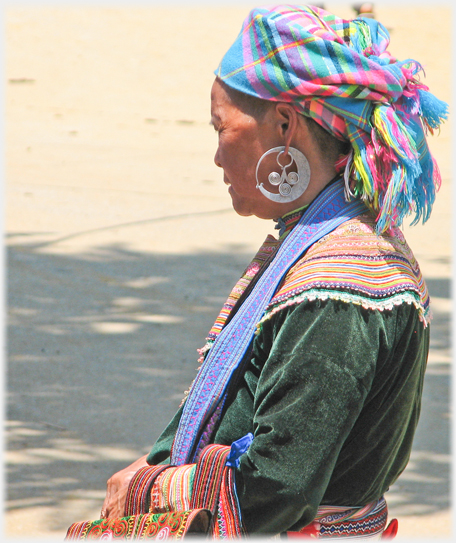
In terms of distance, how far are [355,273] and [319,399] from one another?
11.3 inches

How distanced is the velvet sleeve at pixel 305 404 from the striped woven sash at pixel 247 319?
131 mm

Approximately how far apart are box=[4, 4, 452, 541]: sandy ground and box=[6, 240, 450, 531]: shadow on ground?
0.01 m

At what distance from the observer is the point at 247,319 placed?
179cm

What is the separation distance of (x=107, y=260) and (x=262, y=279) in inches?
236

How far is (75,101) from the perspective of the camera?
16578 mm

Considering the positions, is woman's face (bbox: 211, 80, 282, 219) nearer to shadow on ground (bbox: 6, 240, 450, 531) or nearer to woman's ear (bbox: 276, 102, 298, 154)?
woman's ear (bbox: 276, 102, 298, 154)

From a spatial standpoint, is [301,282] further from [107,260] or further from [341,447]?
[107,260]

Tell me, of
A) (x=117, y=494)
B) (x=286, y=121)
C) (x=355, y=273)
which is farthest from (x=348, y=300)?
(x=117, y=494)

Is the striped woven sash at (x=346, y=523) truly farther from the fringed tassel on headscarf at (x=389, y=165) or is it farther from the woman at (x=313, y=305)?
the fringed tassel on headscarf at (x=389, y=165)

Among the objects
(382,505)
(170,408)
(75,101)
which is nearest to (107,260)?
(170,408)

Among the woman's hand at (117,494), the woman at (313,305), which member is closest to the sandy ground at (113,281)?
the woman's hand at (117,494)

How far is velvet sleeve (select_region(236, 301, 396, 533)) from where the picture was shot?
159 centimetres

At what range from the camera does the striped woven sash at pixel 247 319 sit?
1.77m

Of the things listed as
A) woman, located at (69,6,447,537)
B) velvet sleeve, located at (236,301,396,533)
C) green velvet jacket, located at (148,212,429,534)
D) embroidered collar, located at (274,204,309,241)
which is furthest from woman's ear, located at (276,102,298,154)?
velvet sleeve, located at (236,301,396,533)
